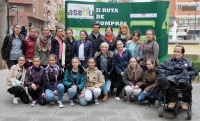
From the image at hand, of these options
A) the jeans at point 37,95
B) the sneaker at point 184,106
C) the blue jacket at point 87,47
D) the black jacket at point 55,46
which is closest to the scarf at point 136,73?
the blue jacket at point 87,47

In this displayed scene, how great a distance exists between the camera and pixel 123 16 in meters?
7.76

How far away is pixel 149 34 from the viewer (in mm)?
6211

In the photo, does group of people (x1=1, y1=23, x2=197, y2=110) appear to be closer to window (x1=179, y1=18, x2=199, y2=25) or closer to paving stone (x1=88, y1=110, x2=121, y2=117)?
paving stone (x1=88, y1=110, x2=121, y2=117)

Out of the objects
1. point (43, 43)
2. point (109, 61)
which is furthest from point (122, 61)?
point (43, 43)

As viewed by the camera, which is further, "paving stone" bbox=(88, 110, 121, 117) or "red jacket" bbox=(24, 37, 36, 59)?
"red jacket" bbox=(24, 37, 36, 59)

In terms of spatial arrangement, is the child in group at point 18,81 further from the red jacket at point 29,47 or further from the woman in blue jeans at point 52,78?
the woman in blue jeans at point 52,78

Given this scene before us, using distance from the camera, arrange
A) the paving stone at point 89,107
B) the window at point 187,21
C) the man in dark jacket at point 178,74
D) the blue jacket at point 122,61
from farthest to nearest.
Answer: the window at point 187,21
the blue jacket at point 122,61
the paving stone at point 89,107
the man in dark jacket at point 178,74

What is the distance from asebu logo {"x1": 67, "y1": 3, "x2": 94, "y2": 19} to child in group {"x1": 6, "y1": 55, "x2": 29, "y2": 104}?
2.31 metres

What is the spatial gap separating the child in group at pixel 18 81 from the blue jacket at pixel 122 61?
2.43 metres

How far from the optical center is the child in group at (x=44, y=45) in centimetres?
630

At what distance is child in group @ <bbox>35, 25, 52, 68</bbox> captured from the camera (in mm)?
6297

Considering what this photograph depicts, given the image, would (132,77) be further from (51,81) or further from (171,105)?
(51,81)

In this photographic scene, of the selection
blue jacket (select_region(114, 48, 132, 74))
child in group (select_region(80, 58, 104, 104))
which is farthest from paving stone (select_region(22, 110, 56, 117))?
blue jacket (select_region(114, 48, 132, 74))

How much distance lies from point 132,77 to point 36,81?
244cm
